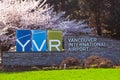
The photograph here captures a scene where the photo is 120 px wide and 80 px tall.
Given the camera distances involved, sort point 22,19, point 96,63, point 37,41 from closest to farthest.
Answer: point 96,63 < point 37,41 < point 22,19

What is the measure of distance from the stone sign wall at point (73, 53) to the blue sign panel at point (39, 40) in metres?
0.39

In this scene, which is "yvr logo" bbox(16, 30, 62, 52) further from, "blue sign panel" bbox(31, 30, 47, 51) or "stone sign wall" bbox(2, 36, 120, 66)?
"stone sign wall" bbox(2, 36, 120, 66)

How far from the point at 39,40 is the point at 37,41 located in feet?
0.51

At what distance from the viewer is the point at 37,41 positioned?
2527 centimetres

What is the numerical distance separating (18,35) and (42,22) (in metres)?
6.48

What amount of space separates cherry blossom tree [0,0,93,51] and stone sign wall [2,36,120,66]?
3722 mm

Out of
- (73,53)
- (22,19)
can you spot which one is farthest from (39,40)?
(22,19)

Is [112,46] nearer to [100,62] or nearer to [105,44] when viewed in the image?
[105,44]

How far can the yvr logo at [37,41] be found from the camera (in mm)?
24952

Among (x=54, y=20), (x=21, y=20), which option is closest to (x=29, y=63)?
(x=21, y=20)

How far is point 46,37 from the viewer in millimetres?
25469

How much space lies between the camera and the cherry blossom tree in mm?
29406

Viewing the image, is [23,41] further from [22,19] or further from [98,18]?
[98,18]

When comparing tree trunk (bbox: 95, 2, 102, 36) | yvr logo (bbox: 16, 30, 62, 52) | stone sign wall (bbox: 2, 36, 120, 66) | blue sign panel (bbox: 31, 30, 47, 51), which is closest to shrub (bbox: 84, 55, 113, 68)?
stone sign wall (bbox: 2, 36, 120, 66)
